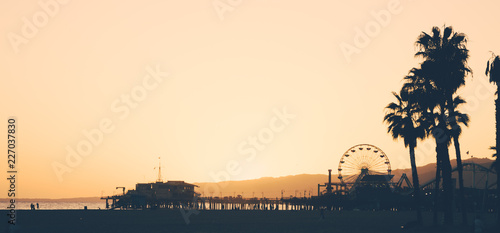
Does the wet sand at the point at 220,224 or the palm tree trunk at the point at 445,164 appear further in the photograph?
the wet sand at the point at 220,224

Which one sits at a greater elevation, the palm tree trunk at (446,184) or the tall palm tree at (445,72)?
the tall palm tree at (445,72)

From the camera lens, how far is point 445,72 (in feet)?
152

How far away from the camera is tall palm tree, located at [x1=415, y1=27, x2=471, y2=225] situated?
153 ft

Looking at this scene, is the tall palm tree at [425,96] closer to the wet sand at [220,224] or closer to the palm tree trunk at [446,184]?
the palm tree trunk at [446,184]

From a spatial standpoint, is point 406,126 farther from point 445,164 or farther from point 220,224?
point 220,224

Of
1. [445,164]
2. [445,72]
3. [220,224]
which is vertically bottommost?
[220,224]

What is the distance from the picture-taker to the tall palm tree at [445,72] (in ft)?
153

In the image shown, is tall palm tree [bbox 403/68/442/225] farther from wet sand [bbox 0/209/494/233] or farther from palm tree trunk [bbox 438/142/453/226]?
wet sand [bbox 0/209/494/233]

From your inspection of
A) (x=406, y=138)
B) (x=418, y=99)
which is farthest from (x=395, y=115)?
(x=418, y=99)

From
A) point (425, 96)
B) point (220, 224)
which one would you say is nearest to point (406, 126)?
point (425, 96)

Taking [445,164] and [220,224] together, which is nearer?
[445,164]

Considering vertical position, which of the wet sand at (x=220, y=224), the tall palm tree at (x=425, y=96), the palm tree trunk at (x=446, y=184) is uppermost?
the tall palm tree at (x=425, y=96)

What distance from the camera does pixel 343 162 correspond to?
14562cm

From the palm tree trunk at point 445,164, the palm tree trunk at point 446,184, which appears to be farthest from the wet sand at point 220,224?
the palm tree trunk at point 445,164
